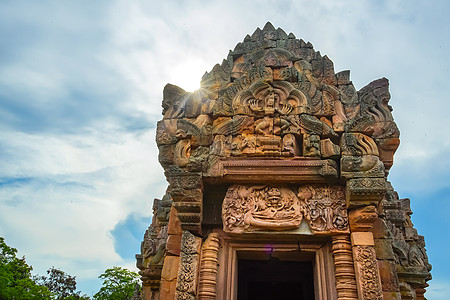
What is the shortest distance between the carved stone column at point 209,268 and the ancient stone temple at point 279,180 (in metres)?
0.01

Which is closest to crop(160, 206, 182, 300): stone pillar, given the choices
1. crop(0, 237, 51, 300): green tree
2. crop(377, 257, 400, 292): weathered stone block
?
crop(377, 257, 400, 292): weathered stone block

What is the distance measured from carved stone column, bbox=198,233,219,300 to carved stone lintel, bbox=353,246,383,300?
6.52 feet

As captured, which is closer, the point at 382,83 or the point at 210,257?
the point at 210,257

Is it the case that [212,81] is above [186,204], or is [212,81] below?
above

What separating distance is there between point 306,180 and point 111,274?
32.0 m

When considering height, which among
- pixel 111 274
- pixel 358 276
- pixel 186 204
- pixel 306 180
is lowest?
pixel 358 276

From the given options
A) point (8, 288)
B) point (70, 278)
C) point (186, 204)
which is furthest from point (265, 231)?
point (70, 278)

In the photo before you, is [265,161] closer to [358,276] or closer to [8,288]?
[358,276]

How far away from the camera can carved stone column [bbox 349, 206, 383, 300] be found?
442 centimetres

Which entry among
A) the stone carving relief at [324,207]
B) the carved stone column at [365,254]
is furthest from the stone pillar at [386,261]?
the stone carving relief at [324,207]

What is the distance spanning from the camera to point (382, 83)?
18.7 feet

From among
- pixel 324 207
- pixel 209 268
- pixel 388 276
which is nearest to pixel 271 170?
pixel 324 207

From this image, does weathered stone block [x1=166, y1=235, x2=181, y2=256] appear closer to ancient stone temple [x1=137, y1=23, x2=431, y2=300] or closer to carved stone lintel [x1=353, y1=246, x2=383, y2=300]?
ancient stone temple [x1=137, y1=23, x2=431, y2=300]

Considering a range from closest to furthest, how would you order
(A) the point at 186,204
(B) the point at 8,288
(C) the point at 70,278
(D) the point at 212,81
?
(A) the point at 186,204, (D) the point at 212,81, (B) the point at 8,288, (C) the point at 70,278
